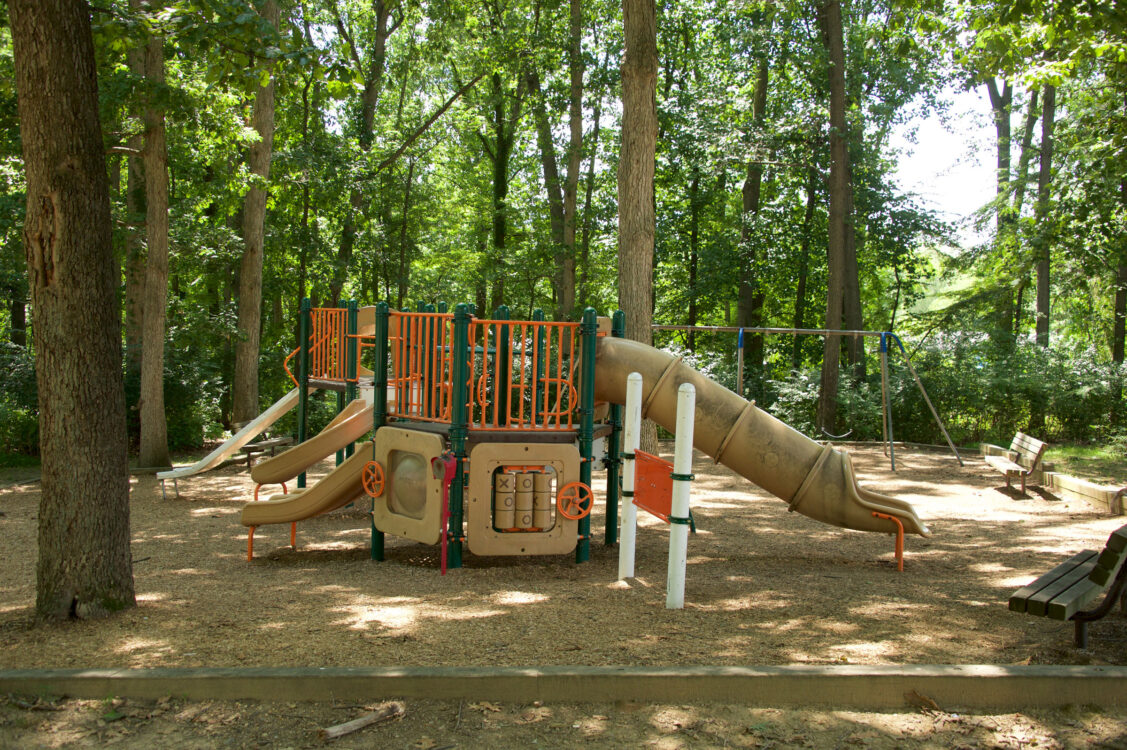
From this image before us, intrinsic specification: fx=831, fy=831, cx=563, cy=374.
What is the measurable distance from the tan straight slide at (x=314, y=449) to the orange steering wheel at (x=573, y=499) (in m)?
2.58

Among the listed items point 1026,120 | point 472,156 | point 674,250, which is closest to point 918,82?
point 1026,120

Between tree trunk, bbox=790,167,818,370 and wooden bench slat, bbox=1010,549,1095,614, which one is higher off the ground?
tree trunk, bbox=790,167,818,370

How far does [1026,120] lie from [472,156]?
17.9 metres

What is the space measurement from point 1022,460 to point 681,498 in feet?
28.5

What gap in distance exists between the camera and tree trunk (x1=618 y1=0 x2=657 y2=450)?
397 inches

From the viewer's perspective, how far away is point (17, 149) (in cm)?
1147

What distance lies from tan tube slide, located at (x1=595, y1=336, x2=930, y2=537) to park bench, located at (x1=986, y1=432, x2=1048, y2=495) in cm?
492

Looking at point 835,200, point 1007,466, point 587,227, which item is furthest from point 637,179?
point 587,227

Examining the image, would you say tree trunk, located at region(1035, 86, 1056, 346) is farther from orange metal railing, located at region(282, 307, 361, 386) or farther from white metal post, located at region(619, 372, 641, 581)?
white metal post, located at region(619, 372, 641, 581)

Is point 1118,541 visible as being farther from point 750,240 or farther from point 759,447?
point 750,240

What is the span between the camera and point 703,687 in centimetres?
366

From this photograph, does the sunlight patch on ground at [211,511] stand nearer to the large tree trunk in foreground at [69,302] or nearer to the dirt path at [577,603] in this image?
the dirt path at [577,603]

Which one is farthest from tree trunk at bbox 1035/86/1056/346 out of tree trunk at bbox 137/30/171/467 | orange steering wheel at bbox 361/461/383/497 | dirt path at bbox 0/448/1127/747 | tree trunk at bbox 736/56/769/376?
tree trunk at bbox 137/30/171/467

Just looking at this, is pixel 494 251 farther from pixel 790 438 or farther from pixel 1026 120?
pixel 790 438
